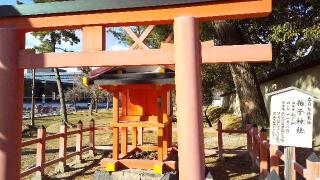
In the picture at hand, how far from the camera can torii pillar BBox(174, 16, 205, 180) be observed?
4281 millimetres

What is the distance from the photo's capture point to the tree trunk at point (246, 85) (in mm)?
12172

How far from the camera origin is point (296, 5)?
11.7 m

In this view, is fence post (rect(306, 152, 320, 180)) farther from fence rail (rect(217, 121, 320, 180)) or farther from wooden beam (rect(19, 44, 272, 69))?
wooden beam (rect(19, 44, 272, 69))

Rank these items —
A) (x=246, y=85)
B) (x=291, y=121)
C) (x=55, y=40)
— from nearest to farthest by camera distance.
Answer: (x=291, y=121)
(x=246, y=85)
(x=55, y=40)

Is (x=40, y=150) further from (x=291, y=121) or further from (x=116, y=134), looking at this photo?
(x=291, y=121)

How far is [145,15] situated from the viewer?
4.58m

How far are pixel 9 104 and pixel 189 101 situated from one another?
2.44 m

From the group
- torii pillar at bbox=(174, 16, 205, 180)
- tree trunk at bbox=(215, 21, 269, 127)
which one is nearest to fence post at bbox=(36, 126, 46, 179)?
Result: torii pillar at bbox=(174, 16, 205, 180)

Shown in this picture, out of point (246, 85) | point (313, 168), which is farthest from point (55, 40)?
point (313, 168)

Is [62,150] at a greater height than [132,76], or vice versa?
[132,76]

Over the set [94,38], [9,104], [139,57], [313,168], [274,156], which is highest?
[94,38]

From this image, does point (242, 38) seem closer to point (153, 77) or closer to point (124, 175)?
point (153, 77)

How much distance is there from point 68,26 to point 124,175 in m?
3.58

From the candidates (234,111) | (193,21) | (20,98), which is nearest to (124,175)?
(20,98)
